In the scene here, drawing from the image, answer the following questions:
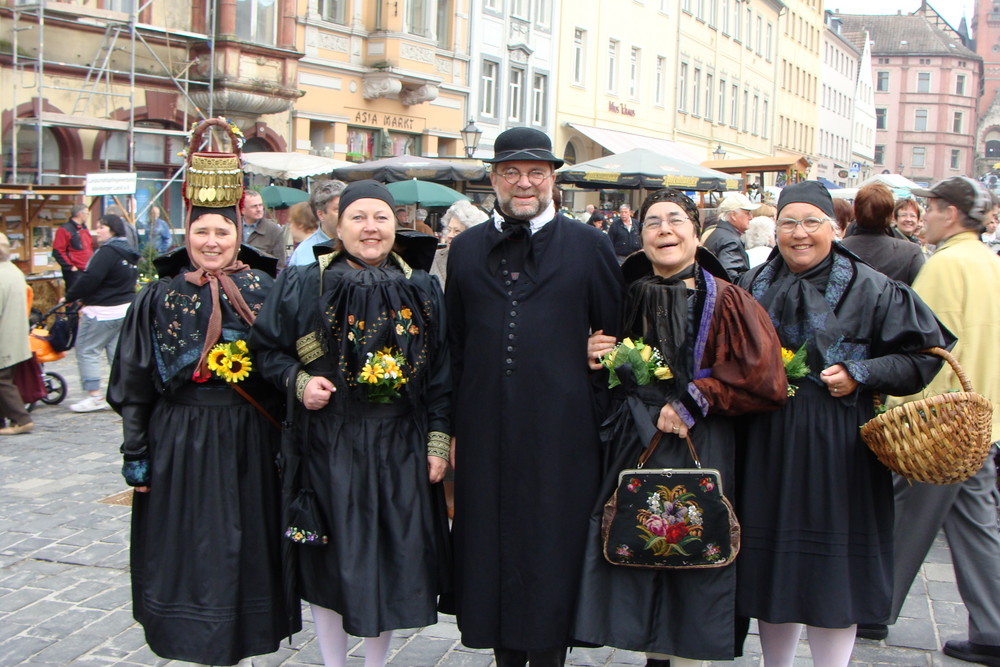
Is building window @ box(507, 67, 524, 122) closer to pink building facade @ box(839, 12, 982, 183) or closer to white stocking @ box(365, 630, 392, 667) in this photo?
white stocking @ box(365, 630, 392, 667)

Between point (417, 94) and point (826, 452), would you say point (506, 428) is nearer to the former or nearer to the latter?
point (826, 452)

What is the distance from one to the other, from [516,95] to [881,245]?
23834 mm

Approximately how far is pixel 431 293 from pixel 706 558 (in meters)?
1.35

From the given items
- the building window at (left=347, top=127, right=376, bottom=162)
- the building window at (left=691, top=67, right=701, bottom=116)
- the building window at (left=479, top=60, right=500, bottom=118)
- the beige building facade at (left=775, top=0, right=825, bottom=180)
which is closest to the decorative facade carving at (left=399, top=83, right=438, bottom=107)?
the building window at (left=347, top=127, right=376, bottom=162)

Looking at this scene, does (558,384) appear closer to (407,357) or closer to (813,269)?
(407,357)

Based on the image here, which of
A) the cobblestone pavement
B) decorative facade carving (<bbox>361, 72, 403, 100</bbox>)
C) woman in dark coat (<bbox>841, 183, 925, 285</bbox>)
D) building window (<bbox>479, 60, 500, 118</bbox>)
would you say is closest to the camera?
the cobblestone pavement

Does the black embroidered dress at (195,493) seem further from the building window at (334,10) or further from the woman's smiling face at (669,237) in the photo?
the building window at (334,10)

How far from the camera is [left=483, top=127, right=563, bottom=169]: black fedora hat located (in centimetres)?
373

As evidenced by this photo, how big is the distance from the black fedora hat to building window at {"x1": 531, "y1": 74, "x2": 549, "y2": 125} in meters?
26.0

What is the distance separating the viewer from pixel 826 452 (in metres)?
3.62

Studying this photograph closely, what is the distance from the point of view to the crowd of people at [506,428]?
11.7 feet

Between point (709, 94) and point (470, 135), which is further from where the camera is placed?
point (709, 94)

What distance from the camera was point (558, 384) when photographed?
12.2 ft

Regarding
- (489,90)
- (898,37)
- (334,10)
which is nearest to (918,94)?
(898,37)
